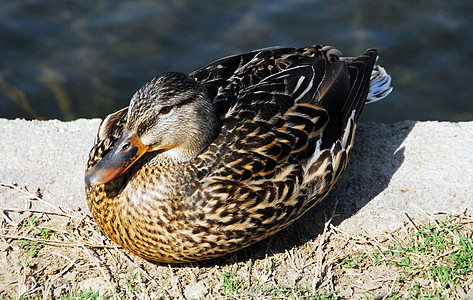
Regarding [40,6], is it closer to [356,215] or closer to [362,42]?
[362,42]

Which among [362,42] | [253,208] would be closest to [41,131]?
[253,208]

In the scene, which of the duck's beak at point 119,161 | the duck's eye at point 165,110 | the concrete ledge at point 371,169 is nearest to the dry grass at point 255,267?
the concrete ledge at point 371,169

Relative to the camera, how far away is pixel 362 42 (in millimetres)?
7742

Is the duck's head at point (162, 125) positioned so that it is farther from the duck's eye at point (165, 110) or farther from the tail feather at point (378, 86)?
the tail feather at point (378, 86)

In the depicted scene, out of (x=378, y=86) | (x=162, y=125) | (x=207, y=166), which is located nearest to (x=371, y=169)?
(x=378, y=86)

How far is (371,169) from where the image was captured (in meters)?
4.96

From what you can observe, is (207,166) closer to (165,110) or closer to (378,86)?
(165,110)

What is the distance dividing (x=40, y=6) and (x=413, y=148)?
5.35 metres

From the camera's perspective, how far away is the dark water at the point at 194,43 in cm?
732

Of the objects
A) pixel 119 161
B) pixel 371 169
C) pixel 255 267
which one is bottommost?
pixel 255 267

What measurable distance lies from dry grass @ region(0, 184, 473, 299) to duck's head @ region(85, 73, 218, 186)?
762 millimetres

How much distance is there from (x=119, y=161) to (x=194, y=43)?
4274 mm

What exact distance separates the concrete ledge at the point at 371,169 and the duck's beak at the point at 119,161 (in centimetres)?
101

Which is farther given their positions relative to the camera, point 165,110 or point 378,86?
point 378,86
